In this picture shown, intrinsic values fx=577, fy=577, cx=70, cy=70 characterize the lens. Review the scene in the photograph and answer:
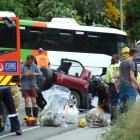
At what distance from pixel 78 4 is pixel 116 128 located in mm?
38968

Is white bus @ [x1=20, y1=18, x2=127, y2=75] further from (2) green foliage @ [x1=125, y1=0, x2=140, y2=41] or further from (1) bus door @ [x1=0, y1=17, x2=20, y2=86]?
(2) green foliage @ [x1=125, y1=0, x2=140, y2=41]

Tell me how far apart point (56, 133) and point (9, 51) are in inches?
81.4

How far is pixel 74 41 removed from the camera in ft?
100

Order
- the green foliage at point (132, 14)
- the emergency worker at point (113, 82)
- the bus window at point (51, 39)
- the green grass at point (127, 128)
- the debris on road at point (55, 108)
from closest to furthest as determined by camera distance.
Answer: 1. the green grass at point (127, 128)
2. the debris on road at point (55, 108)
3. the emergency worker at point (113, 82)
4. the bus window at point (51, 39)
5. the green foliage at point (132, 14)

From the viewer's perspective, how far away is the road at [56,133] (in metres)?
12.0

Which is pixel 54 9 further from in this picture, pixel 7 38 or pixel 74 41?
pixel 7 38

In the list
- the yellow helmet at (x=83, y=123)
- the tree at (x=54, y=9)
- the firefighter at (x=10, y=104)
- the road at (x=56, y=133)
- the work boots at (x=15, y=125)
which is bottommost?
the road at (x=56, y=133)

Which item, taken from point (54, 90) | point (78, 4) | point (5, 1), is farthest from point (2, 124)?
point (78, 4)

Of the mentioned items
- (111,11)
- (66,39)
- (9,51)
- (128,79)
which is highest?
(111,11)

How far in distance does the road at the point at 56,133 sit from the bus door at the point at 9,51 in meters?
1.15

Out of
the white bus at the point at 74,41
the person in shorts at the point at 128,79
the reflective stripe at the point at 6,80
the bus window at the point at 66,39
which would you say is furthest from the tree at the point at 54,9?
the reflective stripe at the point at 6,80

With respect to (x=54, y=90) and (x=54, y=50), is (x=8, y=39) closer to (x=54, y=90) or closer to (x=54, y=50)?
(x=54, y=90)

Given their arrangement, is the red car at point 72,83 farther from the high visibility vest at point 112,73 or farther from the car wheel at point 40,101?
the high visibility vest at point 112,73

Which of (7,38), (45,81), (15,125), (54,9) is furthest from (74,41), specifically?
(15,125)
